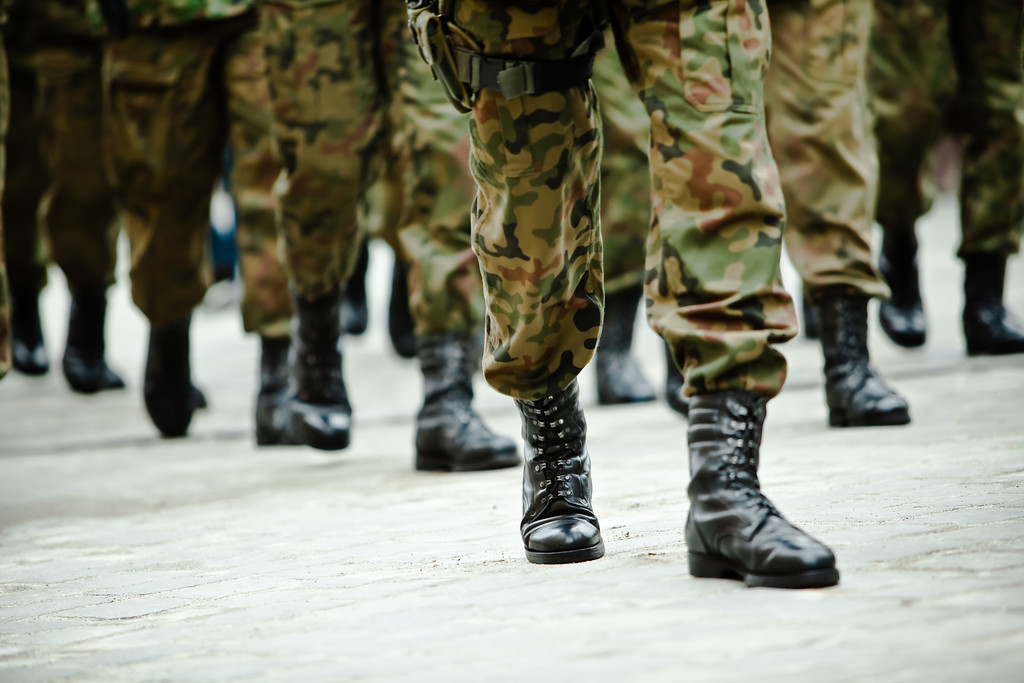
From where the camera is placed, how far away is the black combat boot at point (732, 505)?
1.92 m

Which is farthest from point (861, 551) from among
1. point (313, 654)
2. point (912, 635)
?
point (313, 654)

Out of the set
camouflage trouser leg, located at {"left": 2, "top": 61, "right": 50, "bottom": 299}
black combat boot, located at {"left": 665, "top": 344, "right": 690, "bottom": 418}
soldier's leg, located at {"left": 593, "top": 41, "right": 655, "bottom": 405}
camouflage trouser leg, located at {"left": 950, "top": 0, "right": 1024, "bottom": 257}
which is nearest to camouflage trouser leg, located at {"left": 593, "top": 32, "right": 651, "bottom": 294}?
soldier's leg, located at {"left": 593, "top": 41, "right": 655, "bottom": 405}

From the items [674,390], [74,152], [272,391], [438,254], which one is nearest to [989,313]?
[674,390]

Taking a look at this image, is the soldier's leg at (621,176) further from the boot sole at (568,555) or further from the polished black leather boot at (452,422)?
the boot sole at (568,555)

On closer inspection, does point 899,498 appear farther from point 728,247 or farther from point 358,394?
point 358,394

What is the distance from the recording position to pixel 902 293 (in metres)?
5.43

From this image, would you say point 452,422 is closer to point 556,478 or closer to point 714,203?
point 556,478

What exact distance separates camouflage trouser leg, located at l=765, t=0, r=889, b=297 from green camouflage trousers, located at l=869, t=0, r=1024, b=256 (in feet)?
4.36

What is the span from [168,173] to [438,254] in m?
1.45

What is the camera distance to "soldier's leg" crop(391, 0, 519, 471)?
11.7 ft

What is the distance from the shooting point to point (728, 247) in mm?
2012

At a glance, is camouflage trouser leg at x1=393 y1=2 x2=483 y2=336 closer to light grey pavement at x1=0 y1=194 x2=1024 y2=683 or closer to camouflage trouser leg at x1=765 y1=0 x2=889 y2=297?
light grey pavement at x1=0 y1=194 x2=1024 y2=683

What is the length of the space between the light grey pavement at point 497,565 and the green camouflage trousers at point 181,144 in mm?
618

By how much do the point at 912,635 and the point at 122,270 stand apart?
1652 centimetres
